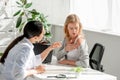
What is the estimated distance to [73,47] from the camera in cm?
357

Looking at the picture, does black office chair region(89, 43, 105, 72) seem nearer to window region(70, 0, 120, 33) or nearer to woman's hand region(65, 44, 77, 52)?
woman's hand region(65, 44, 77, 52)

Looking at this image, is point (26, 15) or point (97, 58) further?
point (26, 15)

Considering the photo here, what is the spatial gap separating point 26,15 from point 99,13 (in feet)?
4.96

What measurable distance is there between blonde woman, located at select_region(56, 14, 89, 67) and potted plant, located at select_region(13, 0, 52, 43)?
66.6 inches

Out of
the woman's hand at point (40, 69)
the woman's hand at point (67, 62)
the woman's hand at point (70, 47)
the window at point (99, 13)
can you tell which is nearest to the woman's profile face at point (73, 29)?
the woman's hand at point (70, 47)

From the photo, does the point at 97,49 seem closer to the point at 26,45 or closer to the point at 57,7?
the point at 26,45

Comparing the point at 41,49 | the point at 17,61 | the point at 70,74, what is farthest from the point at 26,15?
the point at 17,61

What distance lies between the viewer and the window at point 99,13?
4.51 metres

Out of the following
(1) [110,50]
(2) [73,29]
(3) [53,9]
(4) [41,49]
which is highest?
(3) [53,9]

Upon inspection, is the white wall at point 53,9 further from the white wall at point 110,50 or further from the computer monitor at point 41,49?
the computer monitor at point 41,49

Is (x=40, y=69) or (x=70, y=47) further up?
(x=70, y=47)

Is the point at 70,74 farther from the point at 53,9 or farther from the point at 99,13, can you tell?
the point at 53,9

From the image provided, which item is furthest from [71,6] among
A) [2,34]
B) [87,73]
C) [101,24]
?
[87,73]

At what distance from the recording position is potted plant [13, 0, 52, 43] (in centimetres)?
540
